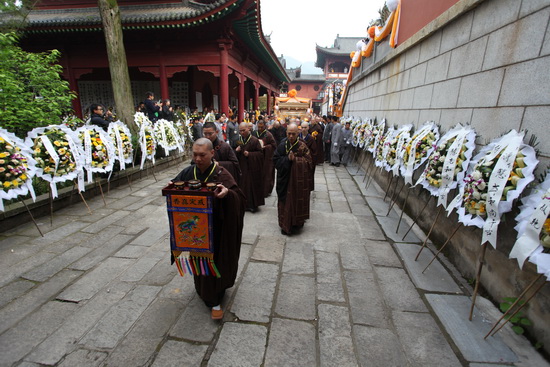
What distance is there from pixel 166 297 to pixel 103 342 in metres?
0.67

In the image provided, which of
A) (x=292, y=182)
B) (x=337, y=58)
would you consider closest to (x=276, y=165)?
(x=292, y=182)

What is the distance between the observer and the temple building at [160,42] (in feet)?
32.7

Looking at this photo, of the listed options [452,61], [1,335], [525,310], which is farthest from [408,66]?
[1,335]

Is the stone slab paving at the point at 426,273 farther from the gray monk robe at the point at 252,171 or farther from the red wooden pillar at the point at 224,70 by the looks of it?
the red wooden pillar at the point at 224,70

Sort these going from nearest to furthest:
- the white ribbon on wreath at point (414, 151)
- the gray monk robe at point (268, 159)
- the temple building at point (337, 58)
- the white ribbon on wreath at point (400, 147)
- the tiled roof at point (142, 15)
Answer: the white ribbon on wreath at point (414, 151), the white ribbon on wreath at point (400, 147), the gray monk robe at point (268, 159), the tiled roof at point (142, 15), the temple building at point (337, 58)

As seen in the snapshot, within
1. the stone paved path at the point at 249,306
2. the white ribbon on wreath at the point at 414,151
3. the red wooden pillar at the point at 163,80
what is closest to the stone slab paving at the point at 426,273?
the stone paved path at the point at 249,306

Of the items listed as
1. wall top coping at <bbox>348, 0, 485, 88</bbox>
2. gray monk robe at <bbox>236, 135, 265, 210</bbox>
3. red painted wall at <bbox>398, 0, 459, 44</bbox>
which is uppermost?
red painted wall at <bbox>398, 0, 459, 44</bbox>

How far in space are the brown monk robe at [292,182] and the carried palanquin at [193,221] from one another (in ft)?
6.96

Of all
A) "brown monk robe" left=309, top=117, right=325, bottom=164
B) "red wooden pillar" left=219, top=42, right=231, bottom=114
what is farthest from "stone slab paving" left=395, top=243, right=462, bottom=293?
"red wooden pillar" left=219, top=42, right=231, bottom=114

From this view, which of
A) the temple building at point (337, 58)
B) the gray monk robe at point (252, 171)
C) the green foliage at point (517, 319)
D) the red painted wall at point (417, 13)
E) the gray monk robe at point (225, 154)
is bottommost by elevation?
the green foliage at point (517, 319)

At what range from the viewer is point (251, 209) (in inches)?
221

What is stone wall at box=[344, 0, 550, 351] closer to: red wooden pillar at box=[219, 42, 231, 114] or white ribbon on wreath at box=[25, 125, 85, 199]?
white ribbon on wreath at box=[25, 125, 85, 199]

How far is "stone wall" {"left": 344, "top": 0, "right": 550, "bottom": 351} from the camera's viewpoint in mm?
2551

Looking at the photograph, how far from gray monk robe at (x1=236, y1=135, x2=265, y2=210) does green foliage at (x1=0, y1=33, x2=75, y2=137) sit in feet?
15.0
